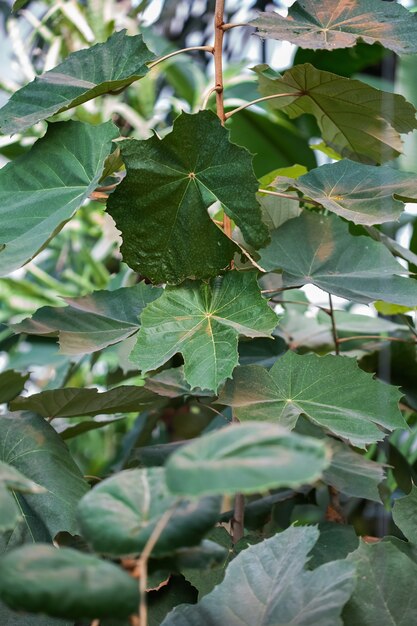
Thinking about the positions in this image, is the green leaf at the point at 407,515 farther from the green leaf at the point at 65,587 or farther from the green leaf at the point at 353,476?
the green leaf at the point at 65,587

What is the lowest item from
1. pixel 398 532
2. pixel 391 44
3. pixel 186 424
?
pixel 186 424

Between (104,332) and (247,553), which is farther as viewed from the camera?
(104,332)

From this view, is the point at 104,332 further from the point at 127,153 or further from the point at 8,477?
the point at 8,477

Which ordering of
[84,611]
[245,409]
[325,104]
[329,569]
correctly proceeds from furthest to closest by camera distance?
[325,104] → [245,409] → [329,569] → [84,611]

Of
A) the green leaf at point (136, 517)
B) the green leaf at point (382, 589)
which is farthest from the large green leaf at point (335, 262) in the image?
the green leaf at point (136, 517)

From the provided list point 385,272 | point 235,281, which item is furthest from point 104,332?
point 385,272

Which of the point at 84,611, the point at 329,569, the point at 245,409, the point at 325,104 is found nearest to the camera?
the point at 84,611

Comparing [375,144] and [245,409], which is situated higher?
[375,144]

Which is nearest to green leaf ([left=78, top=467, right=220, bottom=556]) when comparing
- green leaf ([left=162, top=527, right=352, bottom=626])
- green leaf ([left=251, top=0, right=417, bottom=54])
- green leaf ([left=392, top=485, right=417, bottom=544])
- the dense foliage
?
the dense foliage
